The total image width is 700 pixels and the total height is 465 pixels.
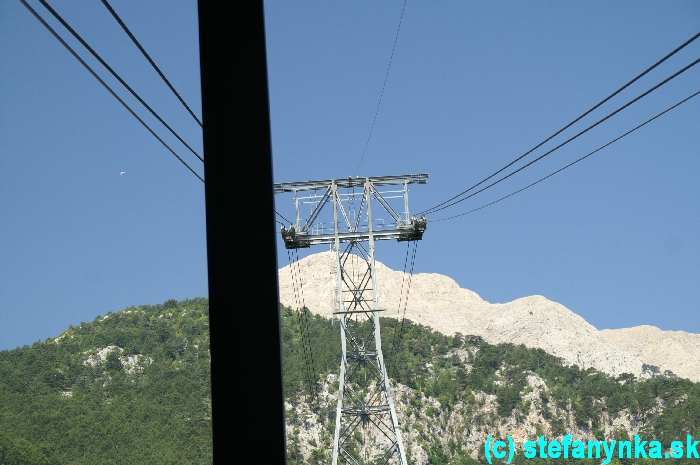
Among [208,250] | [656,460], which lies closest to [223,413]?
[208,250]

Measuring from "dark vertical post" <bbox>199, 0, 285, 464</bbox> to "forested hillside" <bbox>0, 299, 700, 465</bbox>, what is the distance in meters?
79.1

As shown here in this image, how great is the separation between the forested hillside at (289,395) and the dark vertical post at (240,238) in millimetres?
79089

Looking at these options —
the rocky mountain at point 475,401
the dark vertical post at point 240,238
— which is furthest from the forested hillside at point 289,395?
the dark vertical post at point 240,238

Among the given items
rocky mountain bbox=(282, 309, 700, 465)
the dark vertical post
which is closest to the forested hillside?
rocky mountain bbox=(282, 309, 700, 465)

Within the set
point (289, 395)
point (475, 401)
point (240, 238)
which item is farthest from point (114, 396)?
point (240, 238)

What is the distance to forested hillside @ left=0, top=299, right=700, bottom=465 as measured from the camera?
3351 inches

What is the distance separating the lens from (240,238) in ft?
11.0

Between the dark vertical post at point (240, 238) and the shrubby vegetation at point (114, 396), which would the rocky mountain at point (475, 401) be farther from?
the dark vertical post at point (240, 238)

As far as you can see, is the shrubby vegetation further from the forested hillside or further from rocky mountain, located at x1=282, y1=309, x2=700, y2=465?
rocky mountain, located at x1=282, y1=309, x2=700, y2=465

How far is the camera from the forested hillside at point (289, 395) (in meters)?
85.1

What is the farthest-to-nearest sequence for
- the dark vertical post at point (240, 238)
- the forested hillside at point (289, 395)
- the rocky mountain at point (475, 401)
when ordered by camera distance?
1. the rocky mountain at point (475, 401)
2. the forested hillside at point (289, 395)
3. the dark vertical post at point (240, 238)

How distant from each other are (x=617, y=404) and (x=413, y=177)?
302 feet

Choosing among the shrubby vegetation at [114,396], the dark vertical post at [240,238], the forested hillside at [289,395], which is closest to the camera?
the dark vertical post at [240,238]

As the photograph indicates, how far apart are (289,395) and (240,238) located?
93.6 meters
